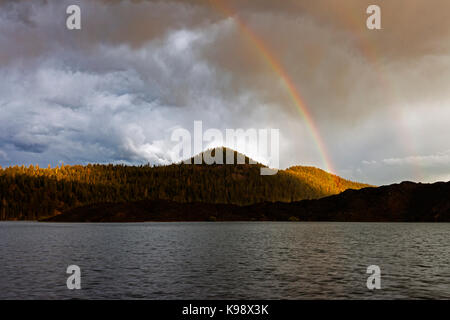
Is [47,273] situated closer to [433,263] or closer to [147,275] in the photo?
[147,275]

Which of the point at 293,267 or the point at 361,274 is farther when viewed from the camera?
the point at 293,267

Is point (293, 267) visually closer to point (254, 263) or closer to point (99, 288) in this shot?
point (254, 263)

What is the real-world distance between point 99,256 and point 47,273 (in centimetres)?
1728

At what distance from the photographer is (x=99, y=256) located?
61125 mm

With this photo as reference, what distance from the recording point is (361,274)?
43.1 m
